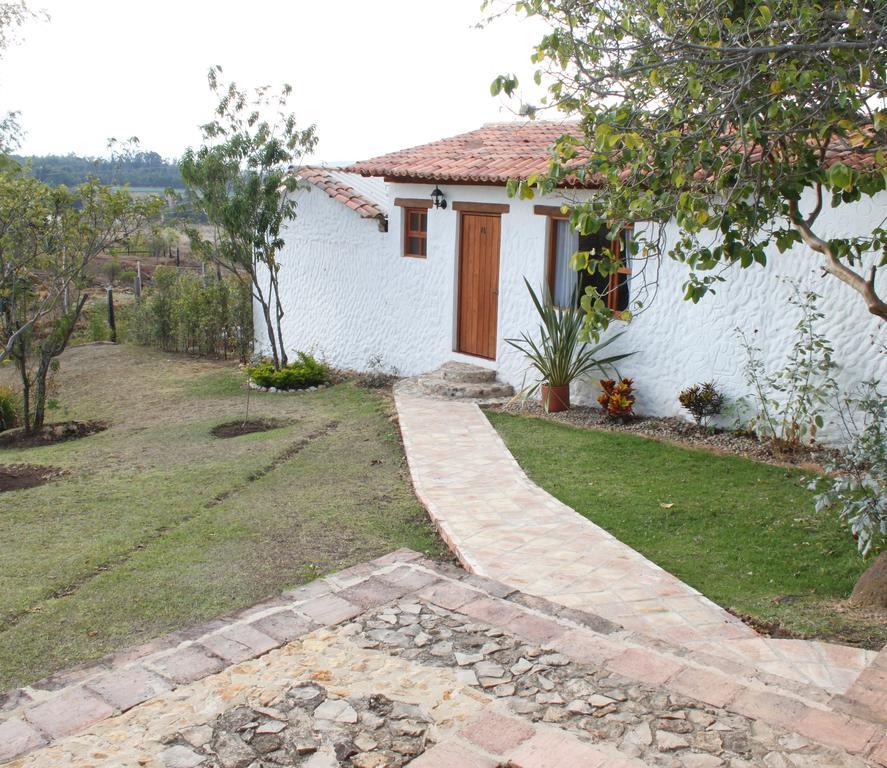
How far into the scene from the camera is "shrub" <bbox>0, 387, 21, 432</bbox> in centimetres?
1282

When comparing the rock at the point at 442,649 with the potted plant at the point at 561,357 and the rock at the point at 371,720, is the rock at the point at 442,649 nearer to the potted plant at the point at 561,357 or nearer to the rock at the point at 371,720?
the rock at the point at 371,720

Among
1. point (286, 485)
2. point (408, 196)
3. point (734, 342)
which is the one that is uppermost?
point (408, 196)

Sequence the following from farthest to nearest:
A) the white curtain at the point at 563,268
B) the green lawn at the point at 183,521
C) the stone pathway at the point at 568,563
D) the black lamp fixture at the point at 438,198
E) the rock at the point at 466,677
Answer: the black lamp fixture at the point at 438,198
the white curtain at the point at 563,268
the green lawn at the point at 183,521
the stone pathway at the point at 568,563
the rock at the point at 466,677

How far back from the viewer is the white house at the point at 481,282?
30.3 feet

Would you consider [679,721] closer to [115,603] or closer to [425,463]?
[115,603]

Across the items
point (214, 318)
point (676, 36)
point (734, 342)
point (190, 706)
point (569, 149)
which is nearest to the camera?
point (190, 706)

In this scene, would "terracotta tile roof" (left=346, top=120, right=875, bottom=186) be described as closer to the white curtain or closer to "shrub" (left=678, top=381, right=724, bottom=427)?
the white curtain

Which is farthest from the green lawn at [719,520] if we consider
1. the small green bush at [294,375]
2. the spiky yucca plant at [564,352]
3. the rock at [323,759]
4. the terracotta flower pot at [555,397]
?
the small green bush at [294,375]

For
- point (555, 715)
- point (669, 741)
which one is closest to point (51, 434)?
point (555, 715)

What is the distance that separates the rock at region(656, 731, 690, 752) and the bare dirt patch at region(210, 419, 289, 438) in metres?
7.97

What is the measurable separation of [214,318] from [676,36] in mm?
13106

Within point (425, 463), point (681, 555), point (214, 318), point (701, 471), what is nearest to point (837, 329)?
point (701, 471)

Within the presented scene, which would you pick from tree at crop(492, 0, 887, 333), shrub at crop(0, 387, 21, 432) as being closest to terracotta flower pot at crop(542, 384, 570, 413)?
tree at crop(492, 0, 887, 333)

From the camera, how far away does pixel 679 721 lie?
393 cm
